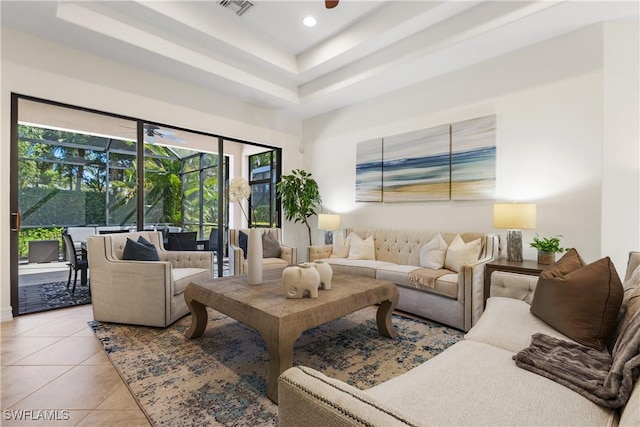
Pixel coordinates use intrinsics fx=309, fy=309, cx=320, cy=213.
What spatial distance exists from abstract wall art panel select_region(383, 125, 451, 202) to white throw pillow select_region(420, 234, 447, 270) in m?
0.71

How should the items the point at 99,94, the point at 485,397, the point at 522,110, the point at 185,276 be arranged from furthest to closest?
the point at 99,94, the point at 522,110, the point at 185,276, the point at 485,397

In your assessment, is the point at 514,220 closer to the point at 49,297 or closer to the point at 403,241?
the point at 403,241

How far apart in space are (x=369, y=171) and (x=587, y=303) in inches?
142

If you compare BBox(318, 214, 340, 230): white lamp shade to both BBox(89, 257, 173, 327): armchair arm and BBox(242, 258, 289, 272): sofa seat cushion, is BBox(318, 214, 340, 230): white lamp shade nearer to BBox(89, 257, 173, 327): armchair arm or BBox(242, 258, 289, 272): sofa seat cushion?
BBox(242, 258, 289, 272): sofa seat cushion

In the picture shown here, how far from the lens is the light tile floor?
1646 millimetres

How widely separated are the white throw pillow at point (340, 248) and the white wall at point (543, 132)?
80cm

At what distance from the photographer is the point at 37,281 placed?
360 cm

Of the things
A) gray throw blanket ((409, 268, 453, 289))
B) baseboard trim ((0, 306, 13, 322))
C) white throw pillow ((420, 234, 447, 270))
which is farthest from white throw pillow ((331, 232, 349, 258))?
baseboard trim ((0, 306, 13, 322))

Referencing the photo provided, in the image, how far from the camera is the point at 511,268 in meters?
2.88

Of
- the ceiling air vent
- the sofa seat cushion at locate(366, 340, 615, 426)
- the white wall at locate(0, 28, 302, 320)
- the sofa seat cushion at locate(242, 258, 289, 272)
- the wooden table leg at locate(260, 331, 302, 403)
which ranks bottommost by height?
the wooden table leg at locate(260, 331, 302, 403)

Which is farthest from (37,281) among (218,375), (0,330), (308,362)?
(308,362)

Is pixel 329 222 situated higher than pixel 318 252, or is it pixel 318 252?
pixel 329 222

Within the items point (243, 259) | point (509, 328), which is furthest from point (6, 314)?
point (509, 328)
